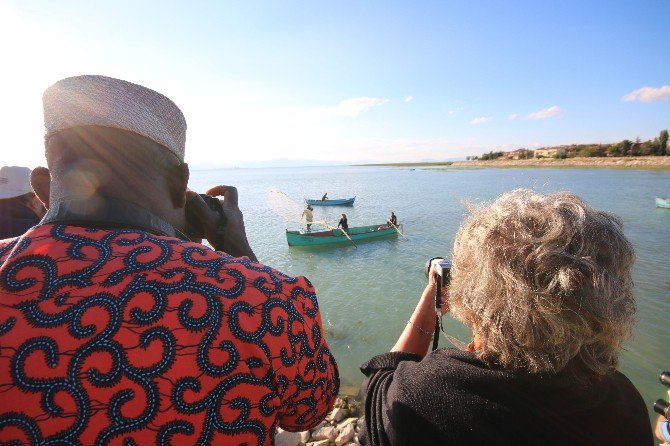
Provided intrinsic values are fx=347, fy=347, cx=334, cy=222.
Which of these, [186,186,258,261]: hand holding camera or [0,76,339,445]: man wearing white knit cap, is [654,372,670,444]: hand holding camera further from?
[186,186,258,261]: hand holding camera

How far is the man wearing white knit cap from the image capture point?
877mm

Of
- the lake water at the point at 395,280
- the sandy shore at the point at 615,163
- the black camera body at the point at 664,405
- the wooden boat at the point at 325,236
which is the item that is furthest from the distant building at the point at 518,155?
the black camera body at the point at 664,405

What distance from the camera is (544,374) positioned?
131 centimetres

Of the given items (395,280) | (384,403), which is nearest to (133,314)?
(384,403)

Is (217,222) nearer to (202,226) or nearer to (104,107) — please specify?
(202,226)

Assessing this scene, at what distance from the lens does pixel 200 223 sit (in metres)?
1.79

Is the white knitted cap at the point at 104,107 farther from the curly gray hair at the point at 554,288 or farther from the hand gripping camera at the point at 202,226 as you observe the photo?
the curly gray hair at the point at 554,288

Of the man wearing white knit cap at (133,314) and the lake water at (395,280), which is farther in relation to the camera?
the lake water at (395,280)

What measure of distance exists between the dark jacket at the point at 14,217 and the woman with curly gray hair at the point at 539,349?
4.37 metres

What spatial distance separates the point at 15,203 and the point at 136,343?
4.28 m

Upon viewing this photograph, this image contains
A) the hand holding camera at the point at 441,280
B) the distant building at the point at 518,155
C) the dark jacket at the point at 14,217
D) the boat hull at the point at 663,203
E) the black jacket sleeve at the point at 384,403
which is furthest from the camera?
the distant building at the point at 518,155

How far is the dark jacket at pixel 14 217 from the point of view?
3.71m

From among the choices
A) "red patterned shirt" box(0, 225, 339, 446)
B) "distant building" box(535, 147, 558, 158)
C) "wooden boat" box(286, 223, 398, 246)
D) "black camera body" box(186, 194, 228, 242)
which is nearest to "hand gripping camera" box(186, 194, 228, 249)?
"black camera body" box(186, 194, 228, 242)

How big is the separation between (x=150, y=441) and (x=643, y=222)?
31.9m
